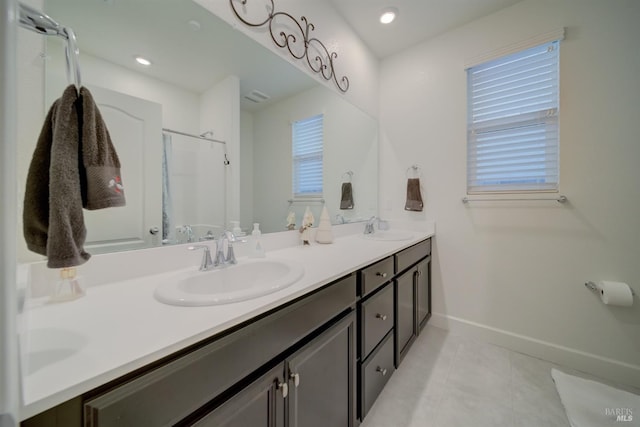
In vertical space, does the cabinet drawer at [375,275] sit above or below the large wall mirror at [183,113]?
below

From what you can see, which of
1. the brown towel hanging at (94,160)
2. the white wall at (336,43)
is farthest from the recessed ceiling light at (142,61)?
the brown towel hanging at (94,160)

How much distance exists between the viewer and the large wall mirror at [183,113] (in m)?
0.81

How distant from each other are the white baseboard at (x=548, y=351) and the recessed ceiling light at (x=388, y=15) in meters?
2.42

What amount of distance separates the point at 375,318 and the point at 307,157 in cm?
109

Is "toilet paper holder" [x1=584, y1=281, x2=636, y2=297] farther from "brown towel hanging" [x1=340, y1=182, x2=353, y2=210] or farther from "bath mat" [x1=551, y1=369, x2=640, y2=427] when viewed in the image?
"brown towel hanging" [x1=340, y1=182, x2=353, y2=210]

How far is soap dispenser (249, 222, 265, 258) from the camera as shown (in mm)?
1173

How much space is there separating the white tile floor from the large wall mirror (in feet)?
3.84

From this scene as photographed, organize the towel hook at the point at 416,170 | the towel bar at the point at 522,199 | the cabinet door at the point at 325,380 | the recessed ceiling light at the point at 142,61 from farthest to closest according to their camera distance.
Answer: the towel hook at the point at 416,170
the towel bar at the point at 522,199
the recessed ceiling light at the point at 142,61
the cabinet door at the point at 325,380

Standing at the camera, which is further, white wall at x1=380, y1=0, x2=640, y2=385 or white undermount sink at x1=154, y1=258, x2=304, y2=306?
white wall at x1=380, y1=0, x2=640, y2=385

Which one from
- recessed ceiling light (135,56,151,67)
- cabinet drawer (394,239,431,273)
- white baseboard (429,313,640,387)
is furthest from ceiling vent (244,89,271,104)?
white baseboard (429,313,640,387)

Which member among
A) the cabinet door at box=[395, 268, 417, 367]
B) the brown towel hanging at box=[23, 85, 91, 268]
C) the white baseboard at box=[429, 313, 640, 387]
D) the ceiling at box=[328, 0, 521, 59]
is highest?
the ceiling at box=[328, 0, 521, 59]

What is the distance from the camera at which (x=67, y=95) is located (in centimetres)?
51

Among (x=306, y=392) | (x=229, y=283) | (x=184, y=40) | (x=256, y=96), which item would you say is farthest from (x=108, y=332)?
(x=256, y=96)

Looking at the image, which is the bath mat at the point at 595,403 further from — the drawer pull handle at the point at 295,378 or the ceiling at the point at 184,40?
the ceiling at the point at 184,40
